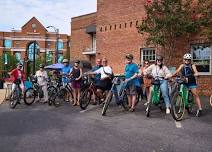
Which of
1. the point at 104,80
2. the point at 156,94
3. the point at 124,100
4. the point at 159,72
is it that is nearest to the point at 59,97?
the point at 104,80

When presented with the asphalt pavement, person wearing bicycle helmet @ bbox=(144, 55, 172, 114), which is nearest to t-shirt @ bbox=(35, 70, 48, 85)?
the asphalt pavement

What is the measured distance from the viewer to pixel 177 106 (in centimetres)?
1113

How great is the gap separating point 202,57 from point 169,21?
102 inches

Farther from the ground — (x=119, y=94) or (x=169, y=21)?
(x=169, y=21)

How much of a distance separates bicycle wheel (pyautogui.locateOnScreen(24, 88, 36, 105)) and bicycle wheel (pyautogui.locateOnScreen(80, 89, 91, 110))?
3.07 metres

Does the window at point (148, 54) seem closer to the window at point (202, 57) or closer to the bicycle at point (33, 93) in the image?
the window at point (202, 57)

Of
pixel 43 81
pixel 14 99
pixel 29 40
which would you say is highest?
pixel 29 40

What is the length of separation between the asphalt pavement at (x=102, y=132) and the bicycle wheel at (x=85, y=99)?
24cm

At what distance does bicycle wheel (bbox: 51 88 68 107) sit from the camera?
604 inches

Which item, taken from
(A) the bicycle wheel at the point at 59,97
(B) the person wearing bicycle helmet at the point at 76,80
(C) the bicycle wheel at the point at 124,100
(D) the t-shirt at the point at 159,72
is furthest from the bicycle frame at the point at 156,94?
(A) the bicycle wheel at the point at 59,97

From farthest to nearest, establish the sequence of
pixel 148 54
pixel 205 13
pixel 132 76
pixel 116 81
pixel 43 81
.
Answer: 1. pixel 148 54
2. pixel 205 13
3. pixel 43 81
4. pixel 132 76
5. pixel 116 81

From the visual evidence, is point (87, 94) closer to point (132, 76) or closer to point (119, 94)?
point (119, 94)

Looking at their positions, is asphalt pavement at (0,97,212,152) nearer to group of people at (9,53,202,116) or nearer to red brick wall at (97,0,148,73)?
group of people at (9,53,202,116)

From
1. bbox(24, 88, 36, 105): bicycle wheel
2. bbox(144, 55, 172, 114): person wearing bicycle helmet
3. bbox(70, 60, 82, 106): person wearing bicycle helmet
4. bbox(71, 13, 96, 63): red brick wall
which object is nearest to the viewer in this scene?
bbox(144, 55, 172, 114): person wearing bicycle helmet
